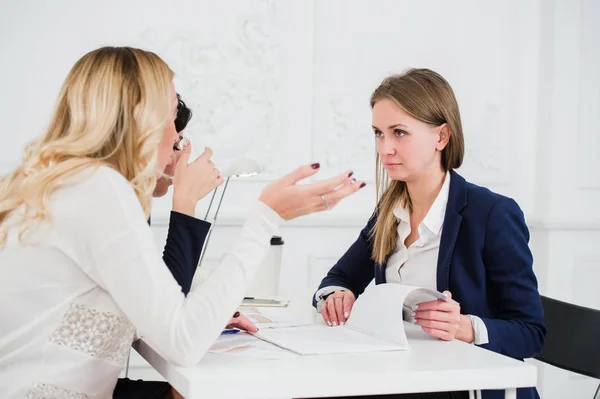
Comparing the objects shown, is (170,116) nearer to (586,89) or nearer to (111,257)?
(111,257)

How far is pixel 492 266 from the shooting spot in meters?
1.88

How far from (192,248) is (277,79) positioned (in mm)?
2016

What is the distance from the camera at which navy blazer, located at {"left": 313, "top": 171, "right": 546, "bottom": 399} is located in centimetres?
182

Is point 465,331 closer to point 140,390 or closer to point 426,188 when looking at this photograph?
point 426,188

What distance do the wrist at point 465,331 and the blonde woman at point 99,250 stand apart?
468 mm

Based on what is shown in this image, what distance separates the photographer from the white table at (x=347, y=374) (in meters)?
1.26

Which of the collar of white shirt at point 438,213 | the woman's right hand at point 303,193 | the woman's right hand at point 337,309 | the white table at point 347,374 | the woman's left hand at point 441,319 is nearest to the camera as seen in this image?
the white table at point 347,374

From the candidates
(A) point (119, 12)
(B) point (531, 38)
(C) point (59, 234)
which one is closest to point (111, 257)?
(C) point (59, 234)

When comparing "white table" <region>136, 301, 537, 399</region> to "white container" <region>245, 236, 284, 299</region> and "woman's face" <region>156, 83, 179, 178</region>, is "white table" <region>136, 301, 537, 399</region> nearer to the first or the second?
"woman's face" <region>156, 83, 179, 178</region>

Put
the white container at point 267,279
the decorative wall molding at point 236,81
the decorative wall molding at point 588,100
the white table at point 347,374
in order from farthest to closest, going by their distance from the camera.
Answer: the decorative wall molding at point 588,100 < the decorative wall molding at point 236,81 < the white container at point 267,279 < the white table at point 347,374

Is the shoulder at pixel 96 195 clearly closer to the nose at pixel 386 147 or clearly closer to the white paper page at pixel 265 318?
the white paper page at pixel 265 318

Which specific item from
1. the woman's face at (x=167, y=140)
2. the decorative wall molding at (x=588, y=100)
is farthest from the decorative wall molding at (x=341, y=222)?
the woman's face at (x=167, y=140)

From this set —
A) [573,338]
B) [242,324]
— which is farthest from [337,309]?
[573,338]

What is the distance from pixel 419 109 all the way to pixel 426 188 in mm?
214
